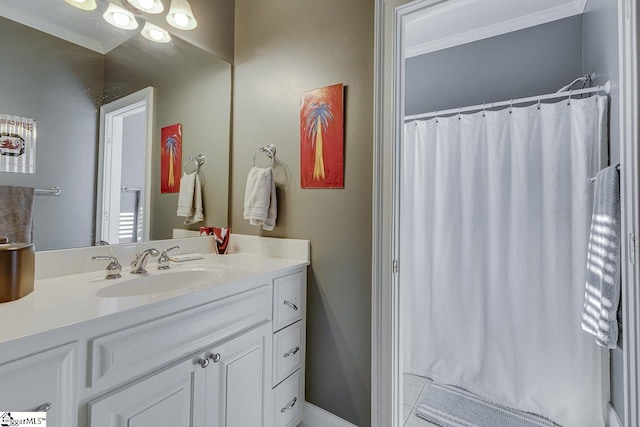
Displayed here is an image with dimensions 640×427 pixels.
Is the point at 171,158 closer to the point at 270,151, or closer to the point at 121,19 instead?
the point at 270,151

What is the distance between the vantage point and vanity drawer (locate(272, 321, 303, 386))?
126cm

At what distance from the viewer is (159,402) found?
84 cm

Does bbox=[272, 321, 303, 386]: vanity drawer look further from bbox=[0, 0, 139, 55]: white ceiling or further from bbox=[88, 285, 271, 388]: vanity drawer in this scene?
bbox=[0, 0, 139, 55]: white ceiling

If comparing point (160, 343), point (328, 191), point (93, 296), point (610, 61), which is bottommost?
point (160, 343)

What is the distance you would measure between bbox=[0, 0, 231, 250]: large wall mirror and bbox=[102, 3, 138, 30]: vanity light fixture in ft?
0.07

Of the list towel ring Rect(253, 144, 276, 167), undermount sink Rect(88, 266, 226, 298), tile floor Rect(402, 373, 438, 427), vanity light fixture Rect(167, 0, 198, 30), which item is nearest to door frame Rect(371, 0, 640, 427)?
tile floor Rect(402, 373, 438, 427)

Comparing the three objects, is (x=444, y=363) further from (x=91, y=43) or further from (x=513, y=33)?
(x=91, y=43)

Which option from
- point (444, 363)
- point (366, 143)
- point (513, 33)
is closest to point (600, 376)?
point (444, 363)

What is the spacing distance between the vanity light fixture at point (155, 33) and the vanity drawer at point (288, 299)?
129 cm

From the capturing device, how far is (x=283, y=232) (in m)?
1.56

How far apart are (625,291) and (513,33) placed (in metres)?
1.85

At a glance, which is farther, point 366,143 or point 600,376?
point 600,376

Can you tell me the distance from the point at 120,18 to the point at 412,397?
8.16ft

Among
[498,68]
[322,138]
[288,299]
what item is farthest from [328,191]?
[498,68]
